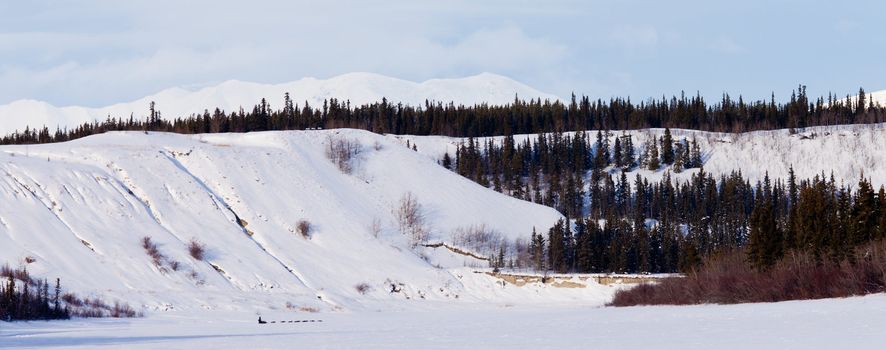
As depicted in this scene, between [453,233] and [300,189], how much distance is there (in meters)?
12.0

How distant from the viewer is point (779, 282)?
51.2 metres

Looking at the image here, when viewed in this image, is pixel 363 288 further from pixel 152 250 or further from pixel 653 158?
pixel 653 158

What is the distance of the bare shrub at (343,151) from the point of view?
98.4 metres

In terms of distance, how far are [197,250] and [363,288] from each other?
10.6 meters

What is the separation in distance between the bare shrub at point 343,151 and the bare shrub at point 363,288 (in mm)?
25121

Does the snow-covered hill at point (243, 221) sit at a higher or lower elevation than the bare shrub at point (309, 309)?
higher

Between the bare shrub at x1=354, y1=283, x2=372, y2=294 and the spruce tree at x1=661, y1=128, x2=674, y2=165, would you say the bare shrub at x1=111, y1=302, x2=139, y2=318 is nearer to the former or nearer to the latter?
the bare shrub at x1=354, y1=283, x2=372, y2=294

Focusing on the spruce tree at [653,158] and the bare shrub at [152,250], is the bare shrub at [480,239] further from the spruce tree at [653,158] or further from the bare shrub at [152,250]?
the spruce tree at [653,158]

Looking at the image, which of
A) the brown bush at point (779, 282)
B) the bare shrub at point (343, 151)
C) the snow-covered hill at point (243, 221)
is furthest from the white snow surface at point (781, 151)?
the brown bush at point (779, 282)

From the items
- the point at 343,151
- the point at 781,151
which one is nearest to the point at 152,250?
the point at 343,151

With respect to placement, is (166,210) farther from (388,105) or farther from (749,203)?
(388,105)

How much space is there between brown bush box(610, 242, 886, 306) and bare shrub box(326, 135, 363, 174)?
39791 millimetres

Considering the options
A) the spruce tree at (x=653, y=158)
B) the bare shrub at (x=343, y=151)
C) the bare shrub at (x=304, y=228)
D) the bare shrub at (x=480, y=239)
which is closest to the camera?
the bare shrub at (x=304, y=228)

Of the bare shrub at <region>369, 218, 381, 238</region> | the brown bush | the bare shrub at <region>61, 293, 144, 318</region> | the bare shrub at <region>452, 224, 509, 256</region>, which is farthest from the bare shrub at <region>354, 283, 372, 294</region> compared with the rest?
the bare shrub at <region>61, 293, 144, 318</region>
